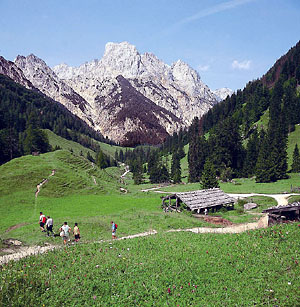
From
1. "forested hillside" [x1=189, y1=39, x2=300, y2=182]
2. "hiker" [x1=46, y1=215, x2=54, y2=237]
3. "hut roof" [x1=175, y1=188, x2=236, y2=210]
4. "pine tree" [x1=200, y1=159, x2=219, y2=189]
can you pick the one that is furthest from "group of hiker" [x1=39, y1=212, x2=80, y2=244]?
"forested hillside" [x1=189, y1=39, x2=300, y2=182]

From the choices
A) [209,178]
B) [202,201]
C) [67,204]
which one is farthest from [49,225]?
[209,178]

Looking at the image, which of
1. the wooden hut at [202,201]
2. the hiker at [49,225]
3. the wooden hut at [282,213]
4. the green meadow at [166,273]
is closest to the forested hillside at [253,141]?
the wooden hut at [202,201]

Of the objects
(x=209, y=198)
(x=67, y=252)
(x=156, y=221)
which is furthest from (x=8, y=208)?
Answer: (x=209, y=198)

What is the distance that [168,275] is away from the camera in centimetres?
1298

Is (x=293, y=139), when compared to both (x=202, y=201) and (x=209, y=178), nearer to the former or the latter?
(x=209, y=178)

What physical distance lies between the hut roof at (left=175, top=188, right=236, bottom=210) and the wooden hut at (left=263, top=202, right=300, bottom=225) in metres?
13.9

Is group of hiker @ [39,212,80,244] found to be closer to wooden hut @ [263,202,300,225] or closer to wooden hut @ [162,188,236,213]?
wooden hut @ [162,188,236,213]

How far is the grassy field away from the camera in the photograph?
10.9 m

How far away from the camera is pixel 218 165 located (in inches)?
3654

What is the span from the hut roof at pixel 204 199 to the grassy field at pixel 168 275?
23510 mm

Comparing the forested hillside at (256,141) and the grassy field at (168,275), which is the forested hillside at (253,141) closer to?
the forested hillside at (256,141)

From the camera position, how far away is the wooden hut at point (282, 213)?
89.8 ft

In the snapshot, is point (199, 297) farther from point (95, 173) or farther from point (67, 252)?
point (95, 173)

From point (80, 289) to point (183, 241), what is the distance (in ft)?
32.7
